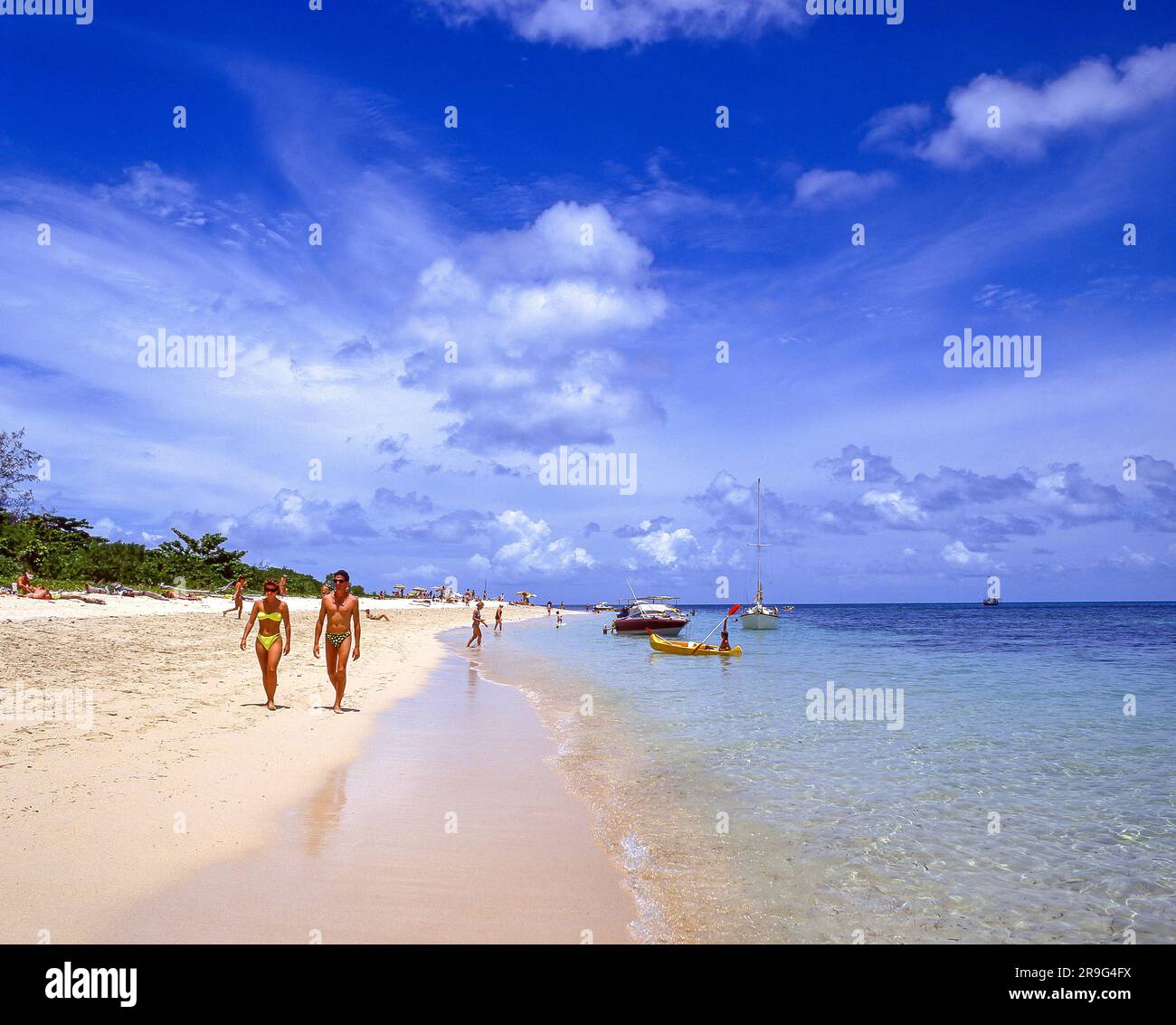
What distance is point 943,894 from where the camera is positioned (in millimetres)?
7070

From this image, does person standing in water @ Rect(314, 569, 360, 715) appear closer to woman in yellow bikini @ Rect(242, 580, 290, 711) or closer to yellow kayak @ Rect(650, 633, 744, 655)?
woman in yellow bikini @ Rect(242, 580, 290, 711)

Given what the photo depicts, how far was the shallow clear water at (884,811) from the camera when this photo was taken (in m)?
6.59

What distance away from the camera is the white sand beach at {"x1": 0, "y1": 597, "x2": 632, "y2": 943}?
5594 mm

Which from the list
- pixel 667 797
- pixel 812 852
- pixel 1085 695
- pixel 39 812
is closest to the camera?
pixel 39 812

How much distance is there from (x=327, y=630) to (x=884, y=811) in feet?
33.9

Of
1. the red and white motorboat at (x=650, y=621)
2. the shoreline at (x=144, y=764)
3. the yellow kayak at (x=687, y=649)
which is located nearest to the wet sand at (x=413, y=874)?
the shoreline at (x=144, y=764)

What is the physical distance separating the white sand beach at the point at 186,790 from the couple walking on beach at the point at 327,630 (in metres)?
0.73

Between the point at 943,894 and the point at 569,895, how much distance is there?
3861 mm

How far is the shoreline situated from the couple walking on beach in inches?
27.7

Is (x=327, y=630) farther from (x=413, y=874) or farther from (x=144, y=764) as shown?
(x=413, y=874)

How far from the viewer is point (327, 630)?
A: 13.8 metres
